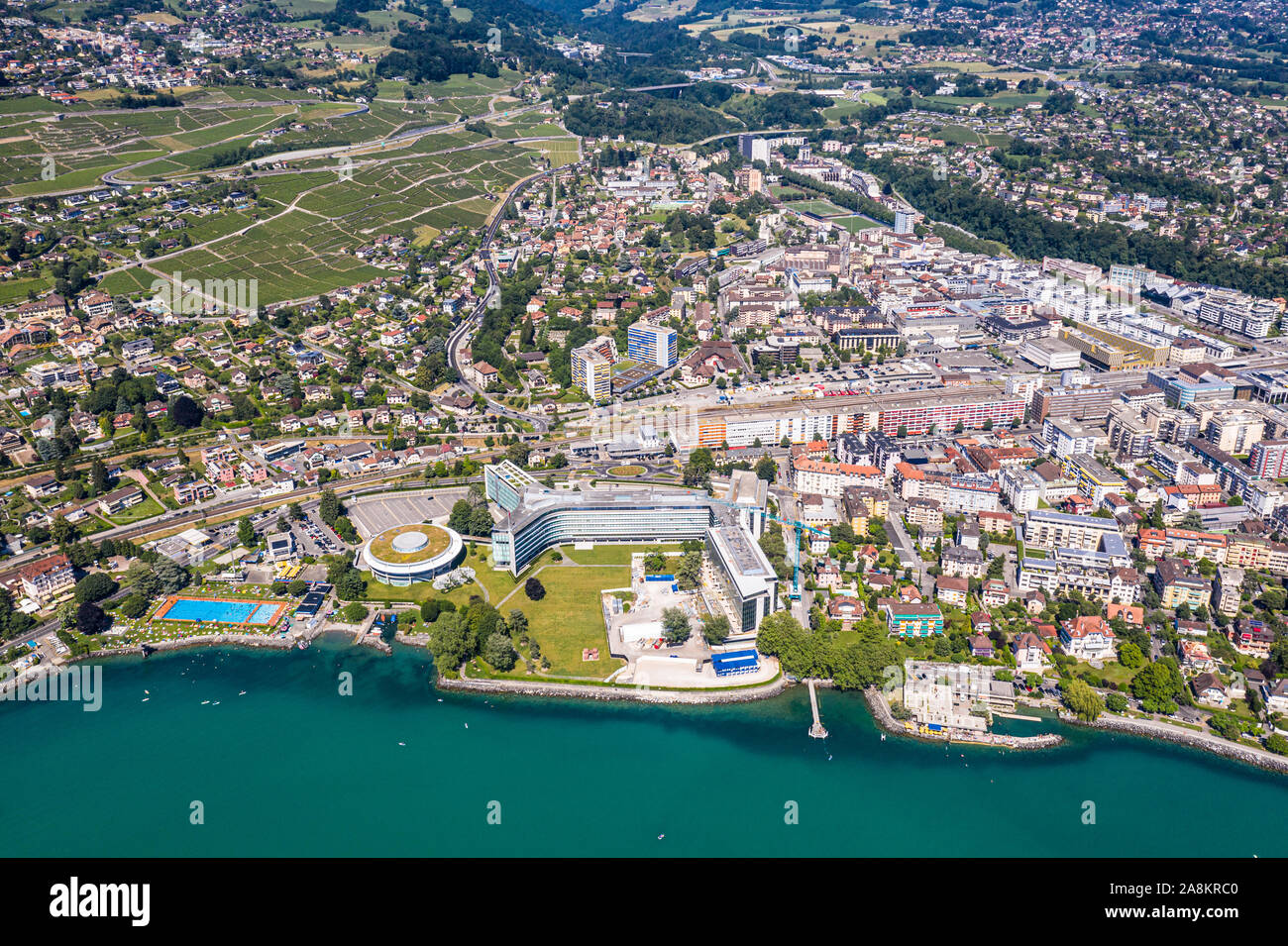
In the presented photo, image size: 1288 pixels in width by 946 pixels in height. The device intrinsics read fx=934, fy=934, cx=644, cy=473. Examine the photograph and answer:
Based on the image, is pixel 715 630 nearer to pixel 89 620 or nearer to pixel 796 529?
pixel 796 529

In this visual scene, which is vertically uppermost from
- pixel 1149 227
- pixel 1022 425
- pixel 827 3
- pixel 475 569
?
pixel 827 3

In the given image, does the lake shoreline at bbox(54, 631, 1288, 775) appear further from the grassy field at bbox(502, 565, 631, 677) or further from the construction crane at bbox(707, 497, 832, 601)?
the construction crane at bbox(707, 497, 832, 601)

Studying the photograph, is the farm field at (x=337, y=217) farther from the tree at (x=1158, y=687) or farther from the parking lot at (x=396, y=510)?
the tree at (x=1158, y=687)

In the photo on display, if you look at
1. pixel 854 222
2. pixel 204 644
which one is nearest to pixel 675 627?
pixel 204 644

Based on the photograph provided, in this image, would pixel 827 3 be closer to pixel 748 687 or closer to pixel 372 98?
pixel 372 98

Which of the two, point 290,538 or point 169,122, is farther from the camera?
point 169,122

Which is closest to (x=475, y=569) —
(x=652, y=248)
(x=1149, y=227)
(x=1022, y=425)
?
(x=1022, y=425)

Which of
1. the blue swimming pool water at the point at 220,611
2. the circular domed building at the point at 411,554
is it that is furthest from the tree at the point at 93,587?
the circular domed building at the point at 411,554

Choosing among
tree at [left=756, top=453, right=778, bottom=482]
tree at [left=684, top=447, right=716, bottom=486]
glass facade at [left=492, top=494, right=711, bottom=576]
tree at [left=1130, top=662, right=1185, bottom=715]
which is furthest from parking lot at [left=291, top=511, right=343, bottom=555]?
tree at [left=1130, top=662, right=1185, bottom=715]
